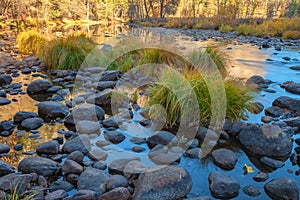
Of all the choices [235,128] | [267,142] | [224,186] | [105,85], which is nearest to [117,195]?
[224,186]

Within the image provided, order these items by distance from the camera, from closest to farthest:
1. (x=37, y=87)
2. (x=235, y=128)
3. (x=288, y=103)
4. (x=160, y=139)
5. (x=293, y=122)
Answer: (x=160, y=139), (x=235, y=128), (x=293, y=122), (x=288, y=103), (x=37, y=87)

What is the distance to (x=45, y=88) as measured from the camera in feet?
16.4

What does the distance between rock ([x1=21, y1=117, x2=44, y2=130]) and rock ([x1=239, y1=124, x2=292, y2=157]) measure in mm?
2428

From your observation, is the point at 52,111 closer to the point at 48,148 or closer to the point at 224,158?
the point at 48,148

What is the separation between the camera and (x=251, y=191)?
2.31m

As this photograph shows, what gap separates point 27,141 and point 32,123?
414 mm

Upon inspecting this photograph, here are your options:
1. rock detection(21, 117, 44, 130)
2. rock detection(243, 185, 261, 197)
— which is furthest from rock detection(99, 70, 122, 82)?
rock detection(243, 185, 261, 197)

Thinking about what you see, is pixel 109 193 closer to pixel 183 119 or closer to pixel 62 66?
pixel 183 119

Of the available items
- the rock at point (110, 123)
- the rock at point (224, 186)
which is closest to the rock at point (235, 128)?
the rock at point (224, 186)

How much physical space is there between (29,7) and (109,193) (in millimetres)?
26956

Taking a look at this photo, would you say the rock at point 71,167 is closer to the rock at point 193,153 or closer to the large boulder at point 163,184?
the large boulder at point 163,184

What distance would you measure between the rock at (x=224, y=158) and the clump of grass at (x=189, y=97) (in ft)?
2.19

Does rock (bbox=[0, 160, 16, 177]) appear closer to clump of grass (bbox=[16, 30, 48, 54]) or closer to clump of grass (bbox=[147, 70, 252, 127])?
clump of grass (bbox=[147, 70, 252, 127])

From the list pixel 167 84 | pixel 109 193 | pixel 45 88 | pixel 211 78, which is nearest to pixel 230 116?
pixel 211 78
